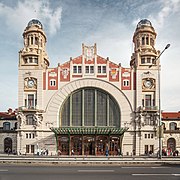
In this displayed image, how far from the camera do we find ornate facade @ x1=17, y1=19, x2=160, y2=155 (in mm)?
57125

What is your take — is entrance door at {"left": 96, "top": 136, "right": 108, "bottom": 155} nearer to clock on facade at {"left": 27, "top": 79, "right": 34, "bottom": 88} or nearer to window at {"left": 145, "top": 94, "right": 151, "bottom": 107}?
window at {"left": 145, "top": 94, "right": 151, "bottom": 107}

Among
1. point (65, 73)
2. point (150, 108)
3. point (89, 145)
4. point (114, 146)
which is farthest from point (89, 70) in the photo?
point (114, 146)

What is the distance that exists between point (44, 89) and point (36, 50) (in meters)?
9.72

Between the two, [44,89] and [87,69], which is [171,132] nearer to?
[87,69]

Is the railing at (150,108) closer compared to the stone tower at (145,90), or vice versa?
the stone tower at (145,90)

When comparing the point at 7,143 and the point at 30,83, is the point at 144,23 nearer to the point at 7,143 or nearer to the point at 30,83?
the point at 30,83

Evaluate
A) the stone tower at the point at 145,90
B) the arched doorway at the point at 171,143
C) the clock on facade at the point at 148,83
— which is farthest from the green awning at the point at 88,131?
the arched doorway at the point at 171,143

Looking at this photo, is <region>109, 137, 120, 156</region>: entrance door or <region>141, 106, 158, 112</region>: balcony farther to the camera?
<region>141, 106, 158, 112</region>: balcony

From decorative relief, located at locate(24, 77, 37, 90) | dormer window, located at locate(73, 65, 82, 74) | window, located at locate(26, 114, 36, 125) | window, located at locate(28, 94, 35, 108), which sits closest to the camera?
window, located at locate(26, 114, 36, 125)

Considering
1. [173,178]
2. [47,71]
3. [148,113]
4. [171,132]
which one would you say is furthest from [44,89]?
[173,178]

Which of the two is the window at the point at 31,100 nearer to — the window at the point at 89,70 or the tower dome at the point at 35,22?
the window at the point at 89,70

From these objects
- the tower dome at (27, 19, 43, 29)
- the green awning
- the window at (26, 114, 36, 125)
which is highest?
the tower dome at (27, 19, 43, 29)

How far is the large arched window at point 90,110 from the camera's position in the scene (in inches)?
2313

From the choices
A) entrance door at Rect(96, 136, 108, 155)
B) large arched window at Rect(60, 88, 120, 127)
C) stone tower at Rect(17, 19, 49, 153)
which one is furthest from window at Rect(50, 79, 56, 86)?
entrance door at Rect(96, 136, 108, 155)
